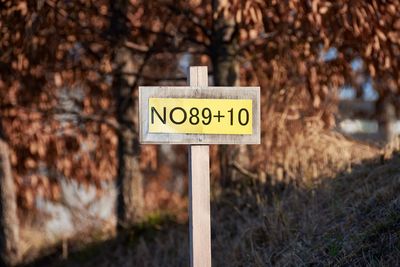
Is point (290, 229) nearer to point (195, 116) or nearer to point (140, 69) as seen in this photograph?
point (195, 116)

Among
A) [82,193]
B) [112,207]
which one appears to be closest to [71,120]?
[112,207]

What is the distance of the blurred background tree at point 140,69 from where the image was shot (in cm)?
777

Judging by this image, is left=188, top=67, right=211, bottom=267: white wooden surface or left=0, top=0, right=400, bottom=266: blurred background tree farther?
left=0, top=0, right=400, bottom=266: blurred background tree

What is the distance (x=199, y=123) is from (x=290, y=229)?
80.4 inches

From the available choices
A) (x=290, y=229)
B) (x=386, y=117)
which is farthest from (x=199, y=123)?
(x=386, y=117)

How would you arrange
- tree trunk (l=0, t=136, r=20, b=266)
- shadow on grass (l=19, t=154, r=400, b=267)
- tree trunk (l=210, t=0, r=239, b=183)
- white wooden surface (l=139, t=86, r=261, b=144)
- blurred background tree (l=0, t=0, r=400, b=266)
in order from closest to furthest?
1. white wooden surface (l=139, t=86, r=261, b=144)
2. shadow on grass (l=19, t=154, r=400, b=267)
3. blurred background tree (l=0, t=0, r=400, b=266)
4. tree trunk (l=210, t=0, r=239, b=183)
5. tree trunk (l=0, t=136, r=20, b=266)

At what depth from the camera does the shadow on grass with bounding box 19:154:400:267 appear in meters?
5.50

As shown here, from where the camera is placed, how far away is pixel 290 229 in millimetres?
6344

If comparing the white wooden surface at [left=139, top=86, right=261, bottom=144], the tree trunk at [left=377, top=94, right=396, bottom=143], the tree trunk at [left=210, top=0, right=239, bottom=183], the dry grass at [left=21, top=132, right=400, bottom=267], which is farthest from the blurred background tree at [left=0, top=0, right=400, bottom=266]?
the white wooden surface at [left=139, top=86, right=261, bottom=144]

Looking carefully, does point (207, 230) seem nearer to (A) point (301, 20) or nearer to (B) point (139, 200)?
(A) point (301, 20)

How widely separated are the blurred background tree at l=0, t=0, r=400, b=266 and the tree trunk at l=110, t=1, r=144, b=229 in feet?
0.05

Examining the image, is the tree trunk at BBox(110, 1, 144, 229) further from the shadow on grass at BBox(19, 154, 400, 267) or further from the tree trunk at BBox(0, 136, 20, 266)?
the tree trunk at BBox(0, 136, 20, 266)

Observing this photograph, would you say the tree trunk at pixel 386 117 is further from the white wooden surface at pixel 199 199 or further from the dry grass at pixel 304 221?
the white wooden surface at pixel 199 199

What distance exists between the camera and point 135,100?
30.7ft
